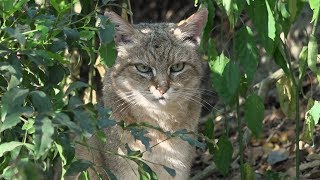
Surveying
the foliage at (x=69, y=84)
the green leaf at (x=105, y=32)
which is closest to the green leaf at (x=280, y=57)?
the foliage at (x=69, y=84)

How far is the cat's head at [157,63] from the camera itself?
443 cm

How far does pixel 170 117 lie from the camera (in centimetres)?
450

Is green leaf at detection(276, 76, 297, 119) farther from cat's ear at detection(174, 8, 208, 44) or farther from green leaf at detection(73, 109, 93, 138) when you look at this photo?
green leaf at detection(73, 109, 93, 138)

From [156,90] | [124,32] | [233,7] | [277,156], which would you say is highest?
[233,7]

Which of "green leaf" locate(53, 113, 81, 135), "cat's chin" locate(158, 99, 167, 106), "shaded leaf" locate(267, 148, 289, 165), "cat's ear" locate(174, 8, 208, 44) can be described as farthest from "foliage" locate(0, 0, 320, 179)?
"shaded leaf" locate(267, 148, 289, 165)

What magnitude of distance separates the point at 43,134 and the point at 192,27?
213cm

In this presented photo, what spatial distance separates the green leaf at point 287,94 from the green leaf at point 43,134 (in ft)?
7.75

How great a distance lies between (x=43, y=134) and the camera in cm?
258

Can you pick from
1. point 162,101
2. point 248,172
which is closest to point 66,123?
point 162,101

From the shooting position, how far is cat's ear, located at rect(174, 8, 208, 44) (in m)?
4.43

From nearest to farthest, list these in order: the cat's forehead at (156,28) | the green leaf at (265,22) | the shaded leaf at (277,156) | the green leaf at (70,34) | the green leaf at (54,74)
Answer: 1. the green leaf at (70,34)
2. the green leaf at (54,74)
3. the green leaf at (265,22)
4. the cat's forehead at (156,28)
5. the shaded leaf at (277,156)

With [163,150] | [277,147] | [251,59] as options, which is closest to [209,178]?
[277,147]

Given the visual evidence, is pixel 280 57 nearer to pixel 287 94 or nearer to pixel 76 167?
pixel 287 94

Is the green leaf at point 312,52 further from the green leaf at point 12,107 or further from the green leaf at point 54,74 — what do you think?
the green leaf at point 12,107
